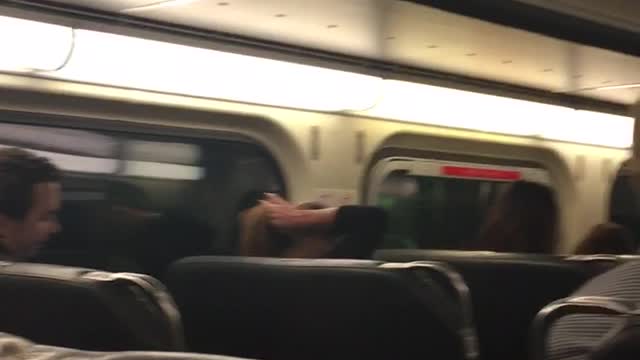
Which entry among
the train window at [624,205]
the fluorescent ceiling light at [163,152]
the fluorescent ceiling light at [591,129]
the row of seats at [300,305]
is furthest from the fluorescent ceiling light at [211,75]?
the train window at [624,205]

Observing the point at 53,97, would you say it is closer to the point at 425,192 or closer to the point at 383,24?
the point at 383,24

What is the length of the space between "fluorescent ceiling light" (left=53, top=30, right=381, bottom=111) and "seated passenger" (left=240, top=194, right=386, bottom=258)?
1.64 feet

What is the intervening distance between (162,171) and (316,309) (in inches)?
59.7

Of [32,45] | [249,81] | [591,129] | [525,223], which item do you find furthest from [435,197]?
[32,45]

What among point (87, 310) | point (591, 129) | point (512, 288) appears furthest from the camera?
point (591, 129)

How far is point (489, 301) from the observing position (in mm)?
3148

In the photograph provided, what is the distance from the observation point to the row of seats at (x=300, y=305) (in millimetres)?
2055

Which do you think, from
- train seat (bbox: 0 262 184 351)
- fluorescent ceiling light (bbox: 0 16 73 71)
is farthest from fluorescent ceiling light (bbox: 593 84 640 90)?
train seat (bbox: 0 262 184 351)

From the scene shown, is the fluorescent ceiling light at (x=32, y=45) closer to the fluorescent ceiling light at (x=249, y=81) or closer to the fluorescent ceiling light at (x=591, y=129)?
the fluorescent ceiling light at (x=249, y=81)

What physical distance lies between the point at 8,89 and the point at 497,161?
3063mm

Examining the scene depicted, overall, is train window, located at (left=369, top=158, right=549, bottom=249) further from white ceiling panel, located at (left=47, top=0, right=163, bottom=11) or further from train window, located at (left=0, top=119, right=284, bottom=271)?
white ceiling panel, located at (left=47, top=0, right=163, bottom=11)

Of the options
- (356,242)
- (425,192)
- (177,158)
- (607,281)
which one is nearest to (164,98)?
(177,158)

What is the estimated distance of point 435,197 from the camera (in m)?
5.25

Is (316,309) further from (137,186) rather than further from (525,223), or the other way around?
(525,223)
